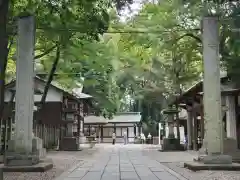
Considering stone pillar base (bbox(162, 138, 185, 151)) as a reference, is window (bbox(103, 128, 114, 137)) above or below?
above

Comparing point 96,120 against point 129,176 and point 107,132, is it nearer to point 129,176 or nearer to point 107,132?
point 107,132

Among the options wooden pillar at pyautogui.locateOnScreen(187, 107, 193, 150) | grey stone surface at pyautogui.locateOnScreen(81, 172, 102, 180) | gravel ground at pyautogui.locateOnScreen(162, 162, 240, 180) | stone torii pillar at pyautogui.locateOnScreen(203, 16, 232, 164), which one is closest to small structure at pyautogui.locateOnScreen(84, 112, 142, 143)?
wooden pillar at pyautogui.locateOnScreen(187, 107, 193, 150)

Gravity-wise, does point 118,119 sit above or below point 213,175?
above

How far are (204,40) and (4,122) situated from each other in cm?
1398

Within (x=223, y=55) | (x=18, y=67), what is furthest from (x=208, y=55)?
(x=18, y=67)

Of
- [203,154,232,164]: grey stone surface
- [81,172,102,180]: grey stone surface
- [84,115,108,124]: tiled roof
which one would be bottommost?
[81,172,102,180]: grey stone surface

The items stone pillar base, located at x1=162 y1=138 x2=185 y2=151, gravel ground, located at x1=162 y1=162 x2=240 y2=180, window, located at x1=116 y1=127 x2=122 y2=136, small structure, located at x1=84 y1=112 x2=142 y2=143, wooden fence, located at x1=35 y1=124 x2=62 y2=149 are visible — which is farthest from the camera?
window, located at x1=116 y1=127 x2=122 y2=136

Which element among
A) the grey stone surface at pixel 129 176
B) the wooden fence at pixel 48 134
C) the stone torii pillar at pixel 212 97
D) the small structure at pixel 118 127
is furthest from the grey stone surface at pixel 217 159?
the small structure at pixel 118 127

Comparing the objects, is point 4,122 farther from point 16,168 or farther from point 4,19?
point 4,19

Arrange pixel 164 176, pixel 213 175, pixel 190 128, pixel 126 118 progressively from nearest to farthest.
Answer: pixel 164 176 → pixel 213 175 → pixel 190 128 → pixel 126 118

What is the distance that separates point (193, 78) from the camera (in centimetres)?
2811

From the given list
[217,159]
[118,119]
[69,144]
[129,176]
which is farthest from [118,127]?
[129,176]

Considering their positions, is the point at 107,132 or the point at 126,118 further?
the point at 126,118

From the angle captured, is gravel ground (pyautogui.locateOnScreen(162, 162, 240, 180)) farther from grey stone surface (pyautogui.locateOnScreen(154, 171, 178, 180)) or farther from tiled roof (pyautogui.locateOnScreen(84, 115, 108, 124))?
tiled roof (pyautogui.locateOnScreen(84, 115, 108, 124))
